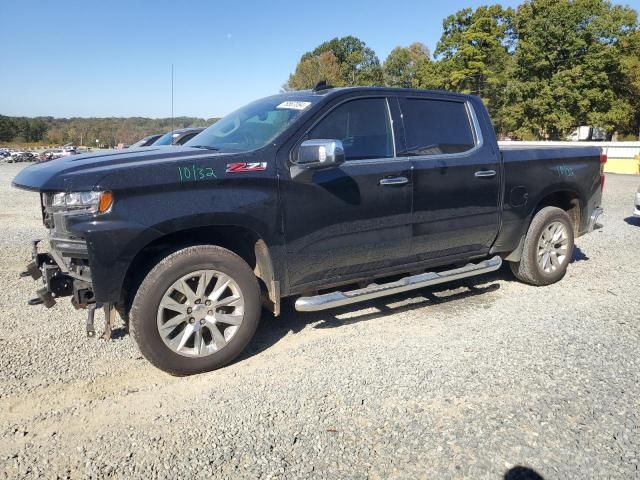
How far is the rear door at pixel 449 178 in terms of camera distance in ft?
14.1

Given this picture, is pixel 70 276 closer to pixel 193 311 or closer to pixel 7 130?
pixel 193 311

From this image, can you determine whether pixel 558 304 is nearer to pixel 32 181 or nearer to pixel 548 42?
pixel 32 181

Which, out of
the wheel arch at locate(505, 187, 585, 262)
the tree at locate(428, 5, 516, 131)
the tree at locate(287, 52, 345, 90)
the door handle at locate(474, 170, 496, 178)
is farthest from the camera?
the tree at locate(287, 52, 345, 90)

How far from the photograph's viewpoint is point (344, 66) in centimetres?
7756

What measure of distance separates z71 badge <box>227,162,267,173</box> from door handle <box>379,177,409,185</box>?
3.32ft

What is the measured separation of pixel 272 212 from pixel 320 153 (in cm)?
54

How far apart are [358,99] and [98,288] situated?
2.45 m

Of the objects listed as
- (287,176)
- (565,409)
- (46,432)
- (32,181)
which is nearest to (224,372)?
(46,432)

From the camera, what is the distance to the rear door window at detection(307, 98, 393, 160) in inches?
155

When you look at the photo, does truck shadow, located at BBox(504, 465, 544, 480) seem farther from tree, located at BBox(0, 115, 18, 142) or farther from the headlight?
tree, located at BBox(0, 115, 18, 142)

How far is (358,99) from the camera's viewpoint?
4109 mm

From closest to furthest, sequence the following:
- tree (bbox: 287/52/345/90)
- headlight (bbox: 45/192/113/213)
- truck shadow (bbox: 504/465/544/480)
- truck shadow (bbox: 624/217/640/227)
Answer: truck shadow (bbox: 504/465/544/480) < headlight (bbox: 45/192/113/213) < truck shadow (bbox: 624/217/640/227) < tree (bbox: 287/52/345/90)

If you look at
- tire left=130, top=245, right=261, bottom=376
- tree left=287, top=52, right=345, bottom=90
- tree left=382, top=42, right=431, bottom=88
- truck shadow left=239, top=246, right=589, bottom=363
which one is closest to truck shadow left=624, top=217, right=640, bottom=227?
truck shadow left=239, top=246, right=589, bottom=363

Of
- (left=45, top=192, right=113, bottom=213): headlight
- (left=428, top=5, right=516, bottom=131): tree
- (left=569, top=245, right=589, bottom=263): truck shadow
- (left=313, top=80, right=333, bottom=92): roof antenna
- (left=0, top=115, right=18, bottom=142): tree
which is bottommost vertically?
(left=569, top=245, right=589, bottom=263): truck shadow
